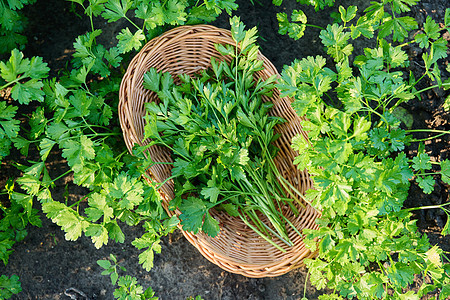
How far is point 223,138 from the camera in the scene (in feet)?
5.56

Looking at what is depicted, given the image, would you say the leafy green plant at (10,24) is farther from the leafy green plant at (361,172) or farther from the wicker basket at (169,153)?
the leafy green plant at (361,172)

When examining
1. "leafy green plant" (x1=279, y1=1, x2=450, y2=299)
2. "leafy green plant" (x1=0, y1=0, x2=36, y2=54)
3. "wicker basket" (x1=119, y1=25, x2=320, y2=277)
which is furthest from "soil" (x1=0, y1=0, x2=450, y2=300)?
"leafy green plant" (x1=279, y1=1, x2=450, y2=299)

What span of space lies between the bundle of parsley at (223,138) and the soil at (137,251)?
386mm

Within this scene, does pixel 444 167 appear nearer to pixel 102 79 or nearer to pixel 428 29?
pixel 428 29

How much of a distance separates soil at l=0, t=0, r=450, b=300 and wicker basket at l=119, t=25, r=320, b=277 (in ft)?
1.04

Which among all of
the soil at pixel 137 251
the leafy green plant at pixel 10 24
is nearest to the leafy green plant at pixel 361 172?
the soil at pixel 137 251

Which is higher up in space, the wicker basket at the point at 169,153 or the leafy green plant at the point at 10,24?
the leafy green plant at the point at 10,24

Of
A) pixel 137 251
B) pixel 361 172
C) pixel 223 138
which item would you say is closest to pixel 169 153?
pixel 223 138

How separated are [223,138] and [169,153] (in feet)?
1.11

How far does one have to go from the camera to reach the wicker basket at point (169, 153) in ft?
5.57

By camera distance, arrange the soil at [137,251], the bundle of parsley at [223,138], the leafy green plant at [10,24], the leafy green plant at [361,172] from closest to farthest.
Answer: the leafy green plant at [361,172]
the bundle of parsley at [223,138]
the leafy green plant at [10,24]
the soil at [137,251]

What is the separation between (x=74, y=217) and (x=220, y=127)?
2.24ft

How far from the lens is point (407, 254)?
156 cm

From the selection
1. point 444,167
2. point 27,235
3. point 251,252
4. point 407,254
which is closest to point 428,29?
point 444,167
